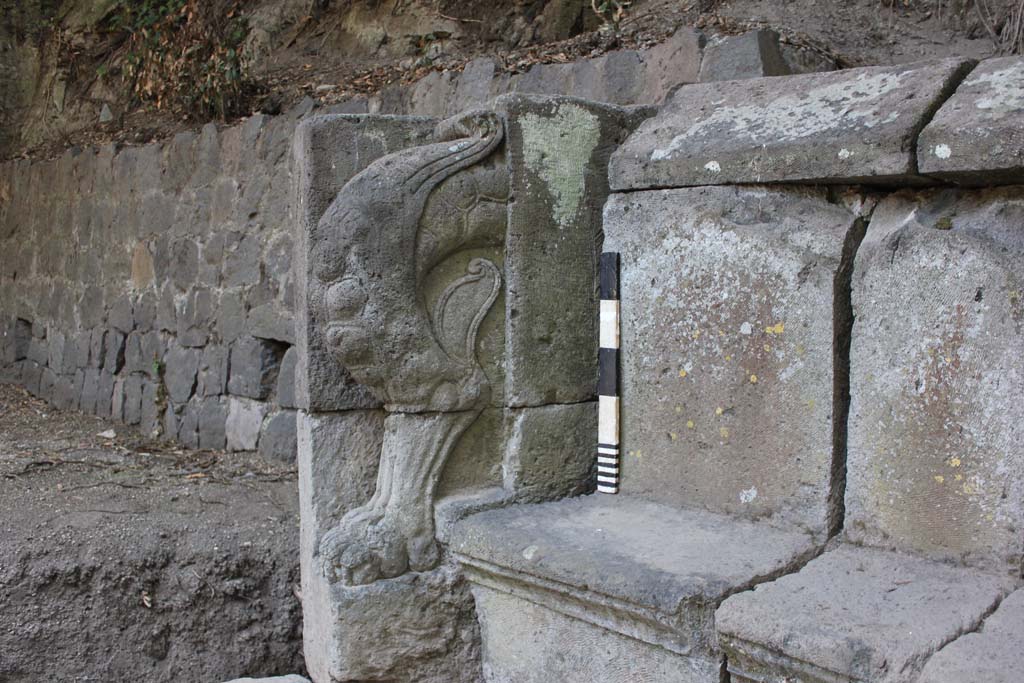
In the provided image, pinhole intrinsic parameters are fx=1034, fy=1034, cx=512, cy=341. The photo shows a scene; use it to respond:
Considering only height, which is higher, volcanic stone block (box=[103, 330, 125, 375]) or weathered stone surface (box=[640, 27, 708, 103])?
weathered stone surface (box=[640, 27, 708, 103])

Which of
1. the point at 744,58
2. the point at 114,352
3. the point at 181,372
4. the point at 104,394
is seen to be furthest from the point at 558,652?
the point at 104,394

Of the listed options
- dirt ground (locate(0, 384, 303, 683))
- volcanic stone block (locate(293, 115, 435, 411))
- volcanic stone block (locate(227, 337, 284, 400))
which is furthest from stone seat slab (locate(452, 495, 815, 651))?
volcanic stone block (locate(227, 337, 284, 400))

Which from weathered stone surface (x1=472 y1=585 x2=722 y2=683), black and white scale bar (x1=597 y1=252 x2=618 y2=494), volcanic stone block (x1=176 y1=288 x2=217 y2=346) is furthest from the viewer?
volcanic stone block (x1=176 y1=288 x2=217 y2=346)

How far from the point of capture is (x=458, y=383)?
8.94 ft

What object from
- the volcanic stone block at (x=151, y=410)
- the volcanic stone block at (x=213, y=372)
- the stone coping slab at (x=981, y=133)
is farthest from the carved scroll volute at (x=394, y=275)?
the volcanic stone block at (x=151, y=410)

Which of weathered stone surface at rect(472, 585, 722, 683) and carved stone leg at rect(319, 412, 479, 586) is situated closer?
weathered stone surface at rect(472, 585, 722, 683)

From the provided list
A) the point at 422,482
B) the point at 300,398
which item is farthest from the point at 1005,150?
the point at 300,398

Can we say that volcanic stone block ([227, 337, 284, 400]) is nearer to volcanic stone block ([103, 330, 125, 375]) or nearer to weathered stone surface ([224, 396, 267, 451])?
weathered stone surface ([224, 396, 267, 451])

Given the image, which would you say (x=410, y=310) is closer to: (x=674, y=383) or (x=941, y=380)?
(x=674, y=383)

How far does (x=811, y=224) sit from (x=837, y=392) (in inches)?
15.7

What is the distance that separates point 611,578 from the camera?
2293 millimetres

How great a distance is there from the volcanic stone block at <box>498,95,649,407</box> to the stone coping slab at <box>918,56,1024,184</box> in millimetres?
916

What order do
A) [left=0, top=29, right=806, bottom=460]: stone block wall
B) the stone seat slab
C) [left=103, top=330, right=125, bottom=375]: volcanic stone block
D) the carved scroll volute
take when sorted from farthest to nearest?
[left=103, top=330, right=125, bottom=375]: volcanic stone block, [left=0, top=29, right=806, bottom=460]: stone block wall, the carved scroll volute, the stone seat slab

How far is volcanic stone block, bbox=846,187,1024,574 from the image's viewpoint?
2.15 metres
